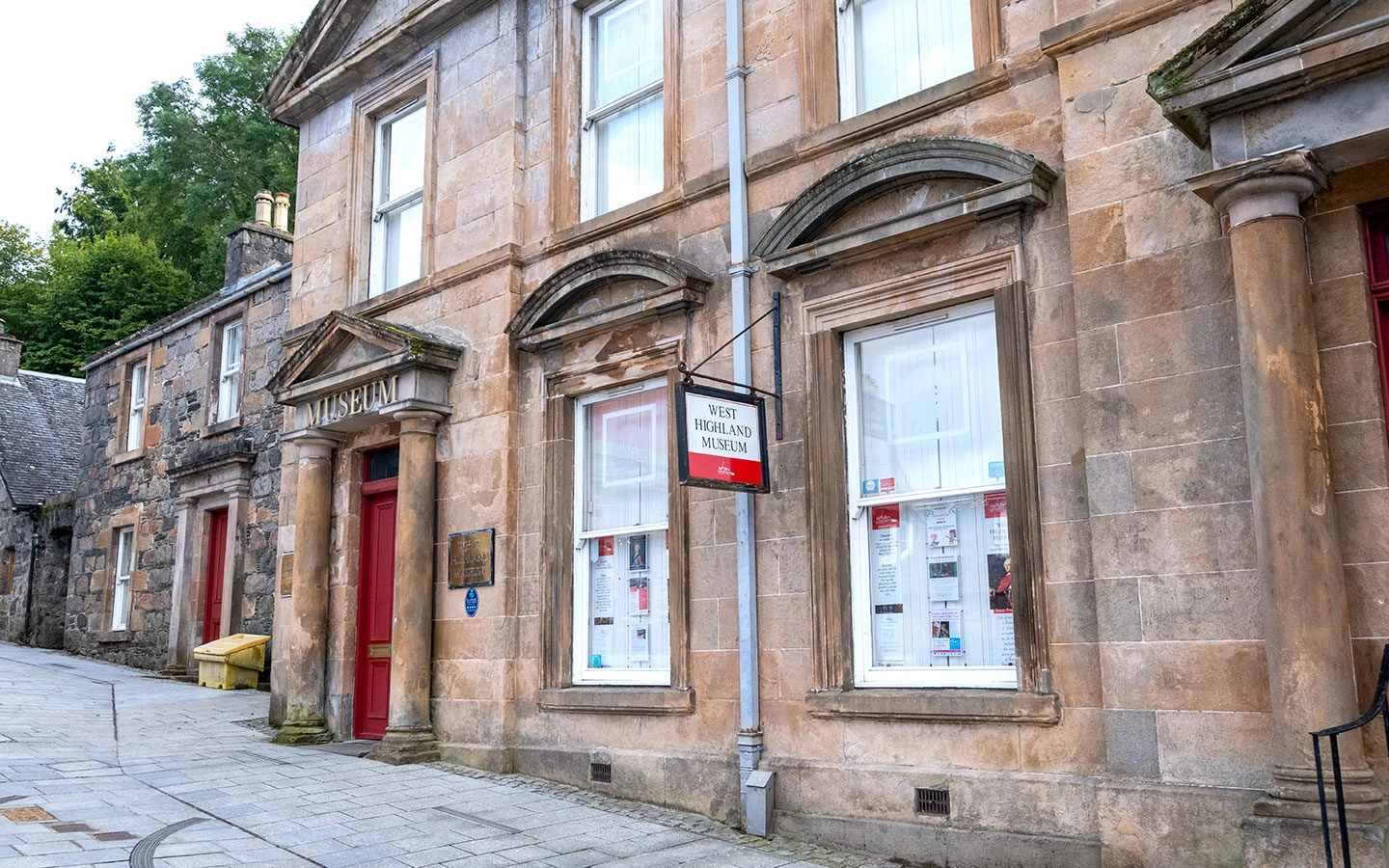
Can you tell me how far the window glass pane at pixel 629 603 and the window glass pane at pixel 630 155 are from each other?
293 cm

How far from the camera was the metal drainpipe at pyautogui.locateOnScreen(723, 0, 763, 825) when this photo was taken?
768 cm

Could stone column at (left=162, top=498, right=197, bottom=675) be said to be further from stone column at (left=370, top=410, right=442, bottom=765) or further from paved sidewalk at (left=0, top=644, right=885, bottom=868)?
stone column at (left=370, top=410, right=442, bottom=765)

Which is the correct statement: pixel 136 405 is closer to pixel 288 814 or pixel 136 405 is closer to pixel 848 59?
pixel 288 814

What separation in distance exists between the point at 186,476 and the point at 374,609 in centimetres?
752

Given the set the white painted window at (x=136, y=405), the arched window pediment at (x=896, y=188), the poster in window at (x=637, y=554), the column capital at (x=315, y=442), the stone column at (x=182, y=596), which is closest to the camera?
the arched window pediment at (x=896, y=188)

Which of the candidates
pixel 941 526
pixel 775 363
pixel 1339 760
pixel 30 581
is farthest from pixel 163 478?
pixel 1339 760

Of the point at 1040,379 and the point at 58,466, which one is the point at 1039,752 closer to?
the point at 1040,379

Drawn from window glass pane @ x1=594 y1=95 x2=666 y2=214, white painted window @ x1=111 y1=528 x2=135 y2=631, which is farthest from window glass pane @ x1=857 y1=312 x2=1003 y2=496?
white painted window @ x1=111 y1=528 x2=135 y2=631

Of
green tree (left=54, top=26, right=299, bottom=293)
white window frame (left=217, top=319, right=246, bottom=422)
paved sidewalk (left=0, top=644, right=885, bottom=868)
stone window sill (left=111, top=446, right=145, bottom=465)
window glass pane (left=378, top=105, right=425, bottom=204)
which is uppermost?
green tree (left=54, top=26, right=299, bottom=293)

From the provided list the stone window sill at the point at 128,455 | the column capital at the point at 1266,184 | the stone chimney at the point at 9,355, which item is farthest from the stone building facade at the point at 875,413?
the stone chimney at the point at 9,355

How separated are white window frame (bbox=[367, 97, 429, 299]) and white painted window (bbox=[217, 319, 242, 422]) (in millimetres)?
6019

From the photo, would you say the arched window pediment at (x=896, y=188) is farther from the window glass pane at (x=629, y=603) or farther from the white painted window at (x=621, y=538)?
the window glass pane at (x=629, y=603)

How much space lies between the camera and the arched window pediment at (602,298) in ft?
28.2

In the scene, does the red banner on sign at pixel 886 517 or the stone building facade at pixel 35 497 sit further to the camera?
the stone building facade at pixel 35 497
